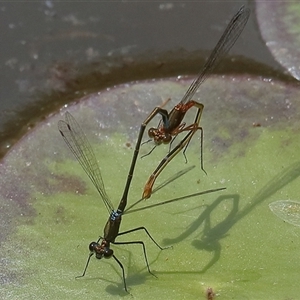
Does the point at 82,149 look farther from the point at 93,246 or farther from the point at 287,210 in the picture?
the point at 287,210

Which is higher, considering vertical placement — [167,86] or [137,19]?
[137,19]

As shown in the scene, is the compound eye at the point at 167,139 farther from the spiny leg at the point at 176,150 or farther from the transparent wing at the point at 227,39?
the transparent wing at the point at 227,39

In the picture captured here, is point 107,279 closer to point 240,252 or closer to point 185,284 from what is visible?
point 185,284

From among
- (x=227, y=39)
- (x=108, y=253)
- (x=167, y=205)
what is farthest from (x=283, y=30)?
(x=108, y=253)

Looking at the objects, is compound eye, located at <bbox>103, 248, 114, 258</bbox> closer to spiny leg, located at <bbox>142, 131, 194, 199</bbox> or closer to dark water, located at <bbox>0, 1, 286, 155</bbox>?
spiny leg, located at <bbox>142, 131, 194, 199</bbox>

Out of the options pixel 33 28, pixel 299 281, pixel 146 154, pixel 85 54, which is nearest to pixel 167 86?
pixel 146 154

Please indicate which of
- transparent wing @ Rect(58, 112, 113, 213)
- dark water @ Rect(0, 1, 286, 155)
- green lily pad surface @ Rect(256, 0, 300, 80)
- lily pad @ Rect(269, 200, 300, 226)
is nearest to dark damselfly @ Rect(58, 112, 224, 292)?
transparent wing @ Rect(58, 112, 113, 213)
